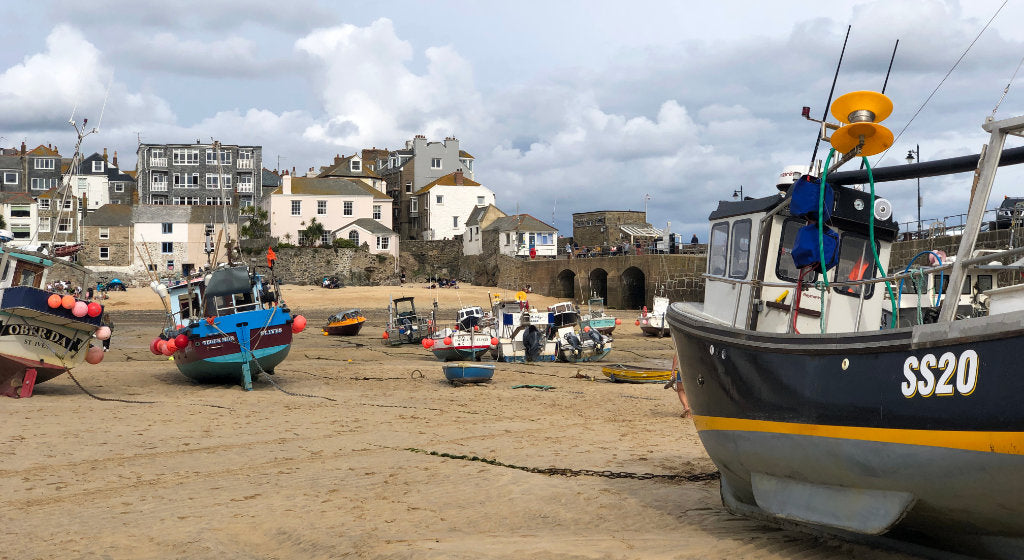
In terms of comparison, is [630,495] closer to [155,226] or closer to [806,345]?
[806,345]

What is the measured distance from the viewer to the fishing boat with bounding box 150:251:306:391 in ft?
67.6

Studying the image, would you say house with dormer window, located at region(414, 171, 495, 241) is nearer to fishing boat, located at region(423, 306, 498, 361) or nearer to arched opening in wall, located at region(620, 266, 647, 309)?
arched opening in wall, located at region(620, 266, 647, 309)

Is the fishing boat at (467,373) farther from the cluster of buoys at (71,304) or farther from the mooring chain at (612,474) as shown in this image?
the mooring chain at (612,474)

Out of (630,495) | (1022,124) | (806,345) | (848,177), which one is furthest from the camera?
(630,495)

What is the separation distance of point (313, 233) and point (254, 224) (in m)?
5.19

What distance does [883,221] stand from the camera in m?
8.78

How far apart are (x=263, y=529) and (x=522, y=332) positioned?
22.6m

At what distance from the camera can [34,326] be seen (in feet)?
60.4

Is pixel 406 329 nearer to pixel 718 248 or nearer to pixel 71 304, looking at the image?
pixel 71 304

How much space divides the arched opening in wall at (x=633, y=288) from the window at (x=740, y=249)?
46774 mm

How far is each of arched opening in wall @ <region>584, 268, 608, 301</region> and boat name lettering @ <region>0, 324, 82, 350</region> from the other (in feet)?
140

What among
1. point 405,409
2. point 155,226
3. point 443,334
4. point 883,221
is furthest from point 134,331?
point 883,221

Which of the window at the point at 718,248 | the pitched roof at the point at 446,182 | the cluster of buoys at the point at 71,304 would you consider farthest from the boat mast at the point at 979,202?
the pitched roof at the point at 446,182

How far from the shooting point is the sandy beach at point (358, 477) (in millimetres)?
7812
